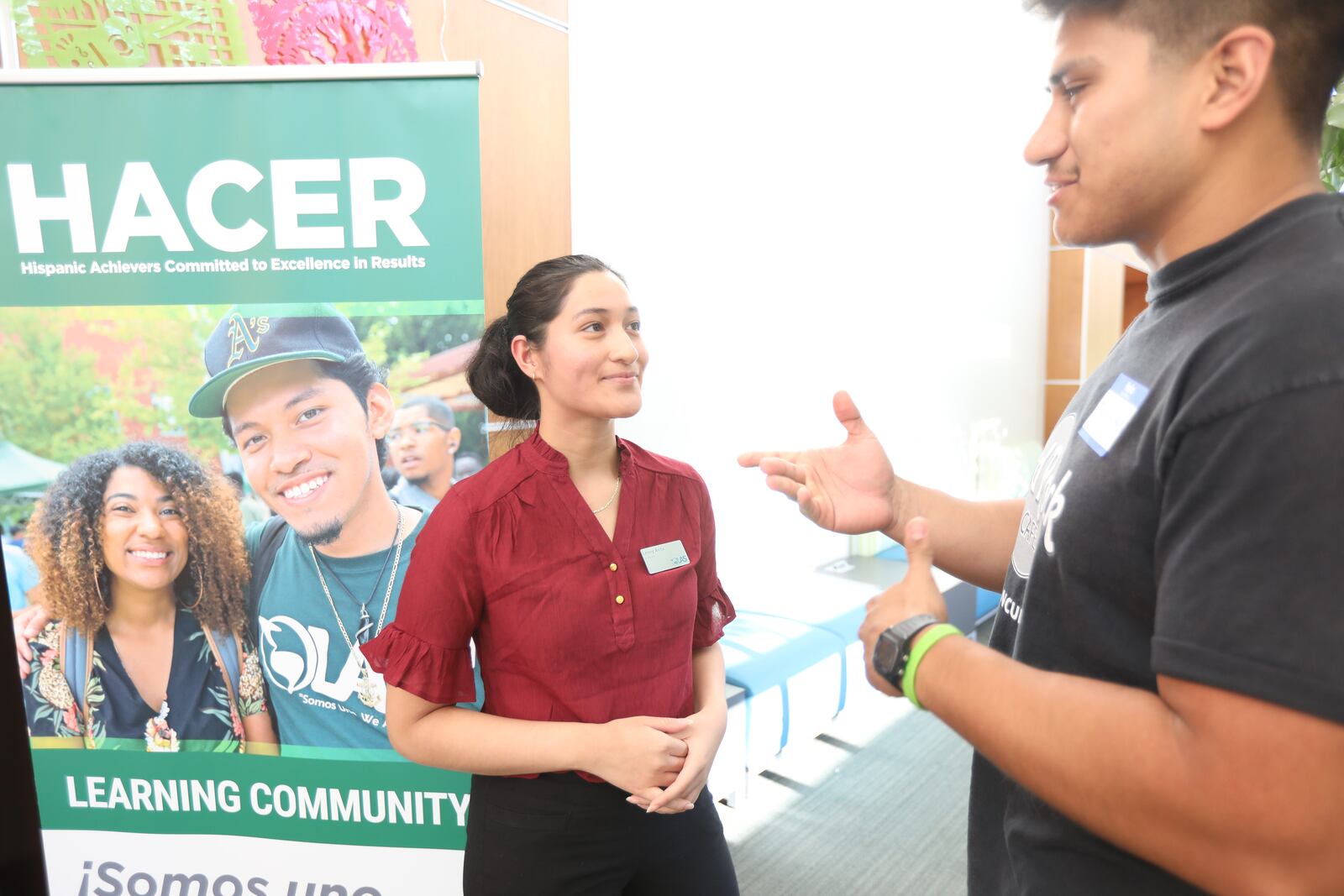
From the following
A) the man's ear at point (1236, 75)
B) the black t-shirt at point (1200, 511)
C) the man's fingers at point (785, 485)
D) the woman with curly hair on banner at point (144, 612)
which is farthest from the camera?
the woman with curly hair on banner at point (144, 612)

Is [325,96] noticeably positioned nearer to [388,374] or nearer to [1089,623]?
[388,374]

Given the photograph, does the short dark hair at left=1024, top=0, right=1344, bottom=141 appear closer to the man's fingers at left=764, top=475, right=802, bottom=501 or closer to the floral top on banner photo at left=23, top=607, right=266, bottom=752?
the man's fingers at left=764, top=475, right=802, bottom=501

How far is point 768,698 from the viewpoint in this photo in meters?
3.15

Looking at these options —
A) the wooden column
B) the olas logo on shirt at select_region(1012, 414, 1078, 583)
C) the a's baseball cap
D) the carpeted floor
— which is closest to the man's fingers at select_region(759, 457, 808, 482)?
the olas logo on shirt at select_region(1012, 414, 1078, 583)

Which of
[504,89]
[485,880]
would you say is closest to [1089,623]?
[485,880]

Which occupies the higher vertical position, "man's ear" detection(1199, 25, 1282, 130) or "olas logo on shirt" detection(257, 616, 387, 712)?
"man's ear" detection(1199, 25, 1282, 130)

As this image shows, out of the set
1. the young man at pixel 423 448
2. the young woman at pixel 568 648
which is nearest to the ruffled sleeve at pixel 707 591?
the young woman at pixel 568 648

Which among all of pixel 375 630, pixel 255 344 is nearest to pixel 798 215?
pixel 255 344

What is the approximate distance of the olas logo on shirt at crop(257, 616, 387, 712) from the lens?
1.81 m

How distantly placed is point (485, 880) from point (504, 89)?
87.9 inches

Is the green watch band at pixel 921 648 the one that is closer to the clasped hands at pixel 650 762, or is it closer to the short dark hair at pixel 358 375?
the clasped hands at pixel 650 762

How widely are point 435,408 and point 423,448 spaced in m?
0.09

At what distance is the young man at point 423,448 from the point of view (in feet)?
5.97

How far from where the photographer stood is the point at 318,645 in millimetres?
1812
